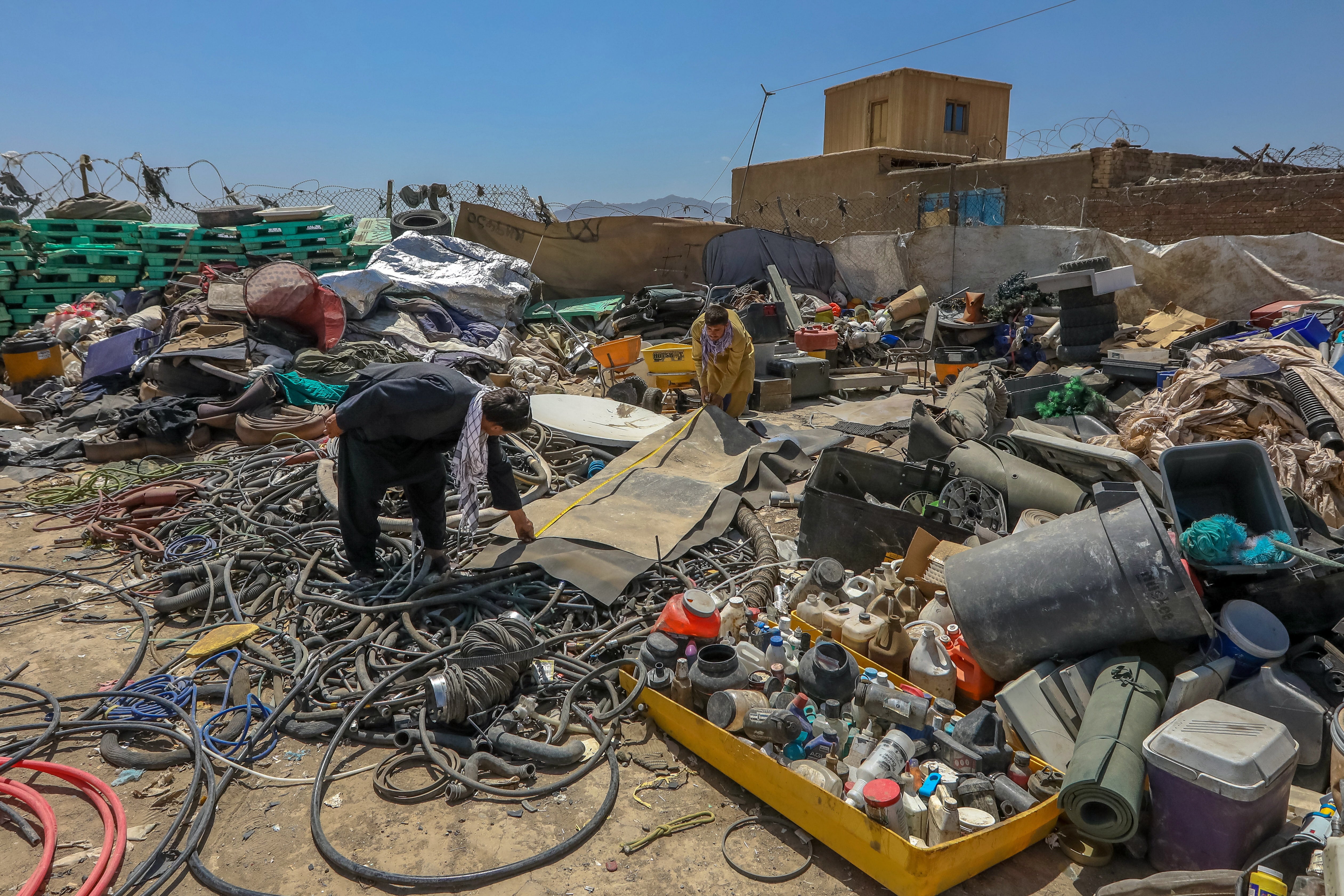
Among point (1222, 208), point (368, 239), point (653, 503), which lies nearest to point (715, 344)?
point (653, 503)

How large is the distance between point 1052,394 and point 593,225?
9.36m

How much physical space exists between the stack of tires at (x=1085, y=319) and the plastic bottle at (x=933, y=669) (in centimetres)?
655

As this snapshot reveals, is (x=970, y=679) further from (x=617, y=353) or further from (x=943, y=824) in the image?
(x=617, y=353)

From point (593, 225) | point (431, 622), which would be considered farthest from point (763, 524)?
point (593, 225)

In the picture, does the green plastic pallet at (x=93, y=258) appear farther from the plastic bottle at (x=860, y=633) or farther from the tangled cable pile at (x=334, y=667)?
the plastic bottle at (x=860, y=633)

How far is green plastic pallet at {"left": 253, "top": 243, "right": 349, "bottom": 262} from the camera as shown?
1169cm

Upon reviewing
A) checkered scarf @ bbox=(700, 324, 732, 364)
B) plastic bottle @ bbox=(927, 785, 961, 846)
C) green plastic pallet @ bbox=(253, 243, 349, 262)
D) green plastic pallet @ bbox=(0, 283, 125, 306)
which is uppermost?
green plastic pallet @ bbox=(253, 243, 349, 262)

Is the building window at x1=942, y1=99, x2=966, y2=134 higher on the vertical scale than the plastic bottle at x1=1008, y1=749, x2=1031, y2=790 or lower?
higher

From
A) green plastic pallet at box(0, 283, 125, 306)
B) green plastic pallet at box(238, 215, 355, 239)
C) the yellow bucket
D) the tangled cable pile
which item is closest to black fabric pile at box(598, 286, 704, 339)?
the yellow bucket

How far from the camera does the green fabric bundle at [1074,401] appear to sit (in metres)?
6.48

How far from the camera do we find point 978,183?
46.2 ft

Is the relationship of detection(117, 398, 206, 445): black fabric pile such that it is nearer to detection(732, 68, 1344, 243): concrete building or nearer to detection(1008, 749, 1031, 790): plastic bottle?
detection(1008, 749, 1031, 790): plastic bottle

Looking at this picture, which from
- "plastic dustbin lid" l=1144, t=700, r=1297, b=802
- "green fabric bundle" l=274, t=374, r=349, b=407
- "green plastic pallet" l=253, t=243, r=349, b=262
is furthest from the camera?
"green plastic pallet" l=253, t=243, r=349, b=262

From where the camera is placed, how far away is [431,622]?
13.2ft
